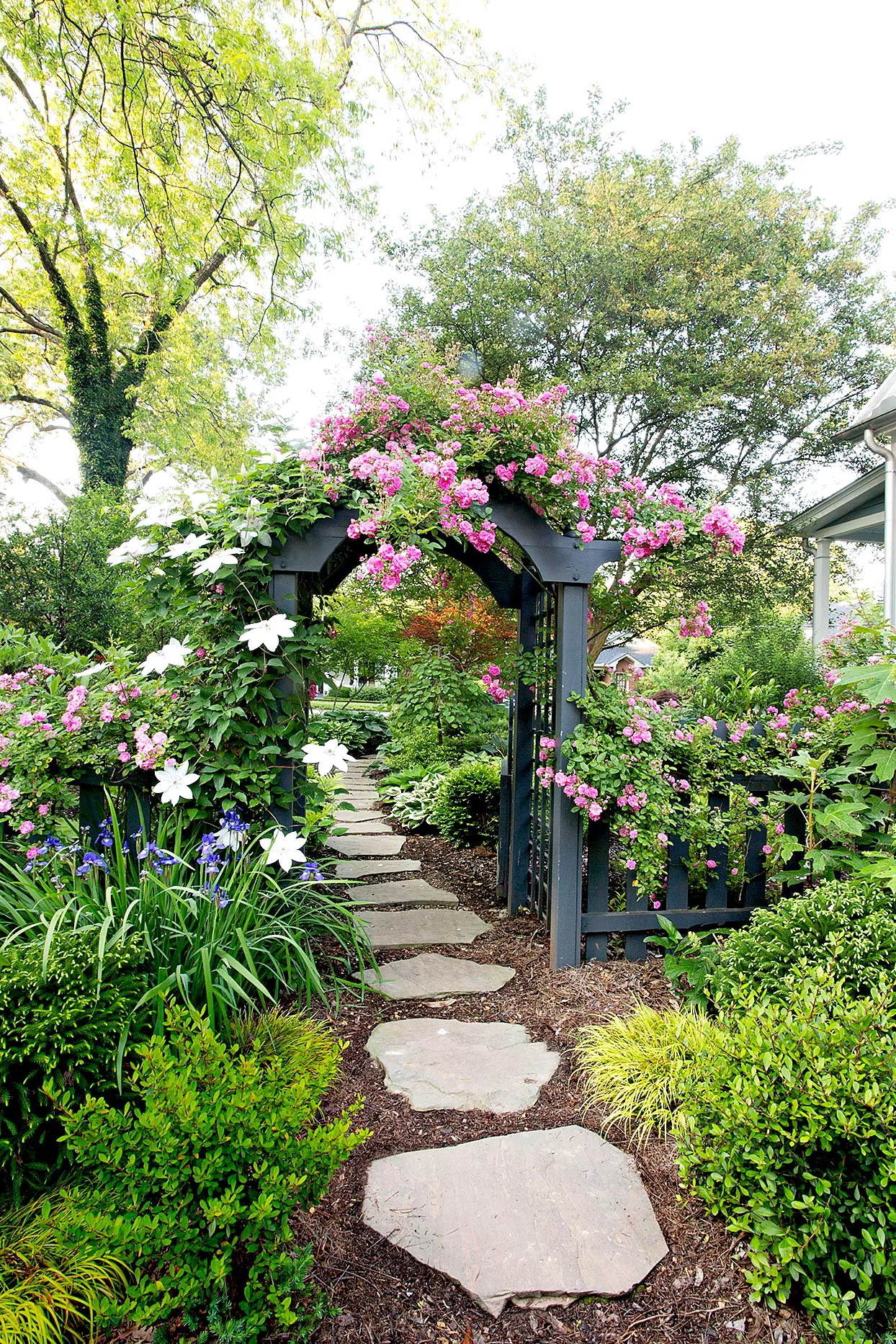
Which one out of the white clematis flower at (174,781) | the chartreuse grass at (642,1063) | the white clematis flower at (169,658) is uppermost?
the white clematis flower at (169,658)

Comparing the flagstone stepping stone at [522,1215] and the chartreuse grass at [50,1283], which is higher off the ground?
the chartreuse grass at [50,1283]

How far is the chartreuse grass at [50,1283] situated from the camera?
109 centimetres

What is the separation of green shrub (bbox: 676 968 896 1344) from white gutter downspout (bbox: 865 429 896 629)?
224 inches

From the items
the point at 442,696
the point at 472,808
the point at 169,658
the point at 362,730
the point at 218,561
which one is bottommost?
the point at 472,808

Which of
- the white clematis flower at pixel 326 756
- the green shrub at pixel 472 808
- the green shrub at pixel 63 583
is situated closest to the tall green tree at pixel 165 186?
the green shrub at pixel 63 583

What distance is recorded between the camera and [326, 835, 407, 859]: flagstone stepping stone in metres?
4.76

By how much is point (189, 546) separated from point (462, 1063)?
1.88m

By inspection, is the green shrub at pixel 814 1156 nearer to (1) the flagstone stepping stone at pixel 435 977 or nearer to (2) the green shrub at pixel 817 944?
(2) the green shrub at pixel 817 944

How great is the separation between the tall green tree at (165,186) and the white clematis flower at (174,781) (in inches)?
163

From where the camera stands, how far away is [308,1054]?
1812mm

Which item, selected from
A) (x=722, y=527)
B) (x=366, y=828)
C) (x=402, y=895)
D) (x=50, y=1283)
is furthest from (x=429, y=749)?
(x=50, y=1283)

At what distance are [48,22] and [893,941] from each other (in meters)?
6.31

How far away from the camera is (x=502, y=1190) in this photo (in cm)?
157

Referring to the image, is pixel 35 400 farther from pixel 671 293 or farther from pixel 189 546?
pixel 189 546
